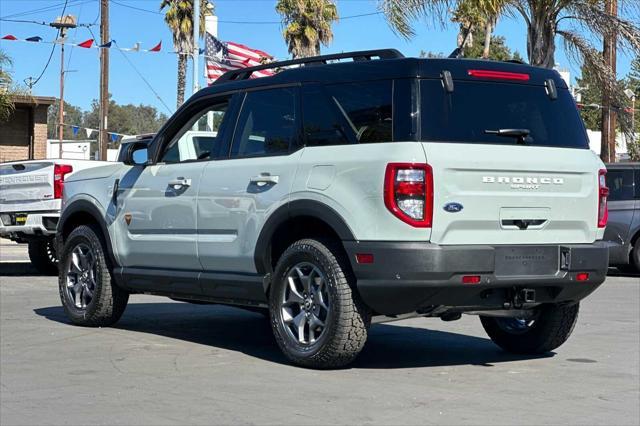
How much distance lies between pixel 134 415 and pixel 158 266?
2909 millimetres

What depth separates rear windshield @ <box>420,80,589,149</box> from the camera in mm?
6977

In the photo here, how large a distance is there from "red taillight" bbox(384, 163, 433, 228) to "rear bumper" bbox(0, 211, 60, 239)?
871 cm

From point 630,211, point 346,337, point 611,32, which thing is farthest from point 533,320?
point 611,32

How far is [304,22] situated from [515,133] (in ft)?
118

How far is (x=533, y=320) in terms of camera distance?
8242 mm

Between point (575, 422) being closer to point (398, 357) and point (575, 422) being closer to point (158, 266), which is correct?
point (398, 357)

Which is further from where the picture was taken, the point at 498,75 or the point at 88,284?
the point at 88,284

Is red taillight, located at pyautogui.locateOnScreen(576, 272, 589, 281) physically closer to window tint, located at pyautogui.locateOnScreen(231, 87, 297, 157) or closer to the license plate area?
the license plate area

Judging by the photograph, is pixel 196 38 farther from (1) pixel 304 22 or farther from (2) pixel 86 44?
(1) pixel 304 22

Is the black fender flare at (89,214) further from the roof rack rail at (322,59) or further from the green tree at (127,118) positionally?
the green tree at (127,118)

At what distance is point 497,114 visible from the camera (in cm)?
729

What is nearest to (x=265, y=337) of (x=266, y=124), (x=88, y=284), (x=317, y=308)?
(x=88, y=284)

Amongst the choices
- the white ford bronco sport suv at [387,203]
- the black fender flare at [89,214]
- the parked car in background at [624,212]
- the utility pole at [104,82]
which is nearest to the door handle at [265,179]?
the white ford bronco sport suv at [387,203]

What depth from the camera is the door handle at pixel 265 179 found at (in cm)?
759
